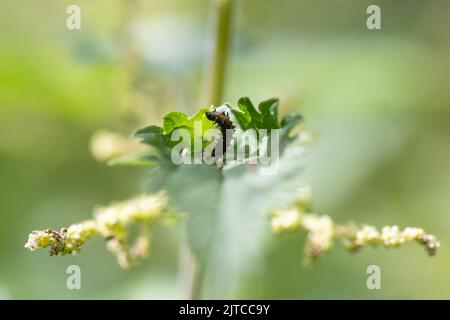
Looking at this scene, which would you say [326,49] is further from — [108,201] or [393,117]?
[108,201]

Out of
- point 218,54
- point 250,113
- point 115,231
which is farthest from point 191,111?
point 250,113

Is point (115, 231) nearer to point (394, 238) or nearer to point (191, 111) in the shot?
point (394, 238)

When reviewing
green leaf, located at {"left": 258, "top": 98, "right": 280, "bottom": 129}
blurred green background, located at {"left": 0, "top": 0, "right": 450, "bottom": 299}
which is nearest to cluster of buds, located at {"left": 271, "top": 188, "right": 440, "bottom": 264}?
green leaf, located at {"left": 258, "top": 98, "right": 280, "bottom": 129}

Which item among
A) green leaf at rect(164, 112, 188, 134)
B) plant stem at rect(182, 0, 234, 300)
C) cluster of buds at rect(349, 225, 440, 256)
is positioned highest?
plant stem at rect(182, 0, 234, 300)

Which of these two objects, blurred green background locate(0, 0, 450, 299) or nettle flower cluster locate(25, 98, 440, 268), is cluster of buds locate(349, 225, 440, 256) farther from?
blurred green background locate(0, 0, 450, 299)

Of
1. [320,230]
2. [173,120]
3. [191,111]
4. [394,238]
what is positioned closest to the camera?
[173,120]

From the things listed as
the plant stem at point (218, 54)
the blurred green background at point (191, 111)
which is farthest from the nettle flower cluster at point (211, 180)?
the blurred green background at point (191, 111)

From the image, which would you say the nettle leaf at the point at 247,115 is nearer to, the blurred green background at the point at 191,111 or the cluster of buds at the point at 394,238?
the cluster of buds at the point at 394,238
